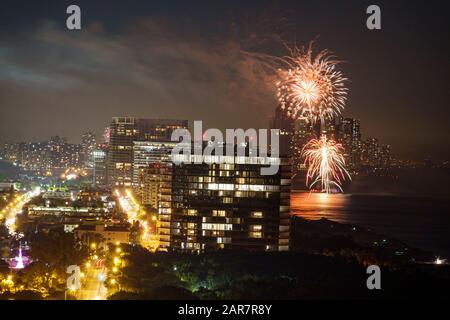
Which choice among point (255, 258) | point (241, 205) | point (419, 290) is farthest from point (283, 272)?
point (241, 205)

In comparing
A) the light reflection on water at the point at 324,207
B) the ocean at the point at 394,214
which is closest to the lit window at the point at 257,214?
the ocean at the point at 394,214

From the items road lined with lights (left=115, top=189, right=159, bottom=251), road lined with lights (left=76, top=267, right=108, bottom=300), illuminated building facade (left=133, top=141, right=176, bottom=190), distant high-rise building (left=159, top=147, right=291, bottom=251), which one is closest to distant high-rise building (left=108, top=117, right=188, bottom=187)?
illuminated building facade (left=133, top=141, right=176, bottom=190)

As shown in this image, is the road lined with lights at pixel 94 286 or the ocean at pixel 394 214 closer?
the road lined with lights at pixel 94 286

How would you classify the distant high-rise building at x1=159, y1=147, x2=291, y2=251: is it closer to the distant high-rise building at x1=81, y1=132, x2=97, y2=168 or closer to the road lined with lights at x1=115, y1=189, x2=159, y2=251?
the road lined with lights at x1=115, y1=189, x2=159, y2=251

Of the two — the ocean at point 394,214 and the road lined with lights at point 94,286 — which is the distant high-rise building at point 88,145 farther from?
the road lined with lights at point 94,286

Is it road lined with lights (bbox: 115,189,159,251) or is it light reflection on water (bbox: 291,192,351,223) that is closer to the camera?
road lined with lights (bbox: 115,189,159,251)

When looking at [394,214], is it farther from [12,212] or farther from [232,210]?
[232,210]
